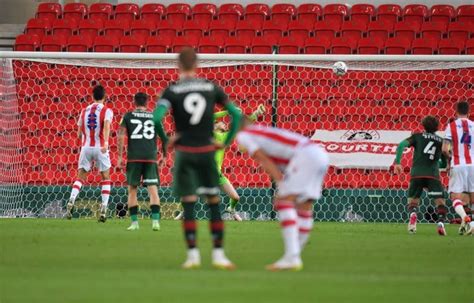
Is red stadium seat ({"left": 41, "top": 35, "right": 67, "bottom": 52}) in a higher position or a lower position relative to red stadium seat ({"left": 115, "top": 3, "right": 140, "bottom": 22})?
lower

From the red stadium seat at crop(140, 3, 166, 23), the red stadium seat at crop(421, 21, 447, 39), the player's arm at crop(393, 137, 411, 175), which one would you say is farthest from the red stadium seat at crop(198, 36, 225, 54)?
the player's arm at crop(393, 137, 411, 175)

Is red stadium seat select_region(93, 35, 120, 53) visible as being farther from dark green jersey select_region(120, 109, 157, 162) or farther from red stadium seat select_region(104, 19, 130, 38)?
dark green jersey select_region(120, 109, 157, 162)

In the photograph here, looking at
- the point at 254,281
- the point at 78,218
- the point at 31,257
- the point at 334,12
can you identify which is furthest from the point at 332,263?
the point at 334,12

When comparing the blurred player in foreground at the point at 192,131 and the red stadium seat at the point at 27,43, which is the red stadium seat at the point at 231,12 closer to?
the red stadium seat at the point at 27,43

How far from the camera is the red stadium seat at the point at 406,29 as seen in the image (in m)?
20.9

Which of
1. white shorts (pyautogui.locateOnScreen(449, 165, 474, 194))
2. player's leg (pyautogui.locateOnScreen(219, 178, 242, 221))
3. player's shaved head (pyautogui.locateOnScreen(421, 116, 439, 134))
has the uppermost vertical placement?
player's shaved head (pyautogui.locateOnScreen(421, 116, 439, 134))

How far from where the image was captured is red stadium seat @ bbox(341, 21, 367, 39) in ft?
→ 68.5

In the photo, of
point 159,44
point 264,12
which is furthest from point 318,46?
point 159,44

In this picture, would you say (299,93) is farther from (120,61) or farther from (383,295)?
(383,295)

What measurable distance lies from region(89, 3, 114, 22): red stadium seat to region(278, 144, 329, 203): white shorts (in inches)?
541

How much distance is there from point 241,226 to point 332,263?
5977 millimetres

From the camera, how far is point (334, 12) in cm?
2158

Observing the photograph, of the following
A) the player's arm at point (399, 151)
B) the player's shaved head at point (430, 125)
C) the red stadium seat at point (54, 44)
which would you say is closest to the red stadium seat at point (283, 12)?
the red stadium seat at point (54, 44)

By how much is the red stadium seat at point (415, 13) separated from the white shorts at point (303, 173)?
12.8 m
